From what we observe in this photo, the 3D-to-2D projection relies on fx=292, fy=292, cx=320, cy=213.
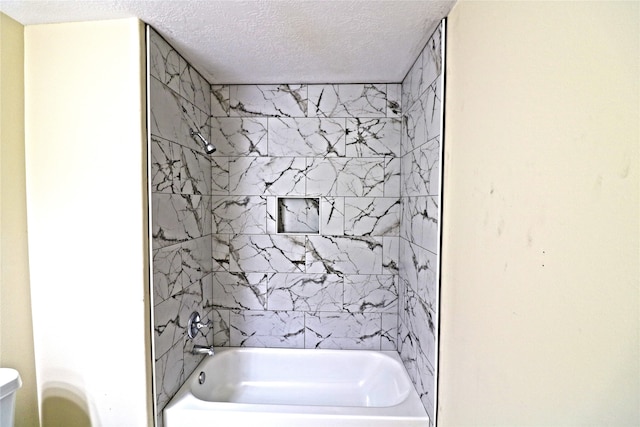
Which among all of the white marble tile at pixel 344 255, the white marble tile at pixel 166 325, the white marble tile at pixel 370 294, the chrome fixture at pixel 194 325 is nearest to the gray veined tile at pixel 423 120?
the white marble tile at pixel 344 255

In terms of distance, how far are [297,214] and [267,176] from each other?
0.38m

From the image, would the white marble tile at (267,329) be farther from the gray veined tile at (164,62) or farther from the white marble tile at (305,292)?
the gray veined tile at (164,62)

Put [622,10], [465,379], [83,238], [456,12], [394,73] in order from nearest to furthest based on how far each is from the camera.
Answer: [622,10] → [465,379] → [456,12] → [83,238] → [394,73]

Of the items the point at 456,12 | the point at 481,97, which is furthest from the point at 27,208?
the point at 456,12

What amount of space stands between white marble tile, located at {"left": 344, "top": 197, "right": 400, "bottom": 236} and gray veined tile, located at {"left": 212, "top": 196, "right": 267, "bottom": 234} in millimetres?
671

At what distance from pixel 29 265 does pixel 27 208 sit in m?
0.29

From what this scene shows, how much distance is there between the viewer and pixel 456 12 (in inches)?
50.0

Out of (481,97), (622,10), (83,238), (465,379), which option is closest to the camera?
(622,10)

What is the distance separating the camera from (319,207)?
91.0 inches

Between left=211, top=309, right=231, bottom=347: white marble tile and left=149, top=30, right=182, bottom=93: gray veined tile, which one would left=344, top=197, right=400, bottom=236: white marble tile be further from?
left=149, top=30, right=182, bottom=93: gray veined tile

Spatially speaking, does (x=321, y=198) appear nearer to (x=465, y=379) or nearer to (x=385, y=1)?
(x=385, y=1)

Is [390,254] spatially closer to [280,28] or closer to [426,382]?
[426,382]

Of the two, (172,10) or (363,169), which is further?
(363,169)

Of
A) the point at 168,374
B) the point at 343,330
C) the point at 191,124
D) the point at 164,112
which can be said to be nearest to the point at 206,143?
the point at 191,124
